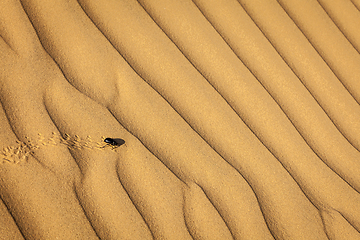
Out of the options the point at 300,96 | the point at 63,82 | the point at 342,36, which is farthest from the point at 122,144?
the point at 342,36

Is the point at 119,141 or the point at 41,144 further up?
the point at 41,144

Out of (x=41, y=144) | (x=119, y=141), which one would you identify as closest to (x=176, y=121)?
(x=119, y=141)

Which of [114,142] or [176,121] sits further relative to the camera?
[176,121]

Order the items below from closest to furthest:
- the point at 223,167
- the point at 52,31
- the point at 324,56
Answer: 1. the point at 223,167
2. the point at 52,31
3. the point at 324,56

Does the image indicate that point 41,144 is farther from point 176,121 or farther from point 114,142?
point 176,121

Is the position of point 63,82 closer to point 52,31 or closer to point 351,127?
point 52,31

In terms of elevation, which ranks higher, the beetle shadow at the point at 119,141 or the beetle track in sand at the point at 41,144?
the beetle track in sand at the point at 41,144

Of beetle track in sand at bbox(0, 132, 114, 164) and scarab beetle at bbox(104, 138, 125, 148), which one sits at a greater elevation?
beetle track in sand at bbox(0, 132, 114, 164)

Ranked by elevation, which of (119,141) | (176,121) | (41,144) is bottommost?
(176,121)
